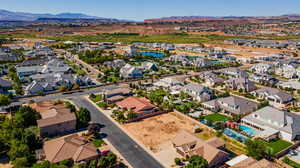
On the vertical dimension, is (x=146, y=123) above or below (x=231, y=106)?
below

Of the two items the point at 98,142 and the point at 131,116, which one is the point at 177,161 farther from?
the point at 131,116

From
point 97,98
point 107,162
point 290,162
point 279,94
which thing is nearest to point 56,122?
point 107,162

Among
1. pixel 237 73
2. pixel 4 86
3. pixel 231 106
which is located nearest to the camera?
pixel 231 106

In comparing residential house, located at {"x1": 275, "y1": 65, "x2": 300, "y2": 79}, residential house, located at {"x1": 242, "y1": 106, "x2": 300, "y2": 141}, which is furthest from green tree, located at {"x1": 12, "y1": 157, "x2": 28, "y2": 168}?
residential house, located at {"x1": 275, "y1": 65, "x2": 300, "y2": 79}

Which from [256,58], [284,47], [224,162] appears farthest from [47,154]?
[284,47]

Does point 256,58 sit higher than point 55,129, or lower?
higher

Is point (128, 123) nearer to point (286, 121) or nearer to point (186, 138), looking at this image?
point (186, 138)
